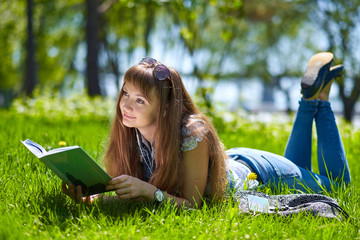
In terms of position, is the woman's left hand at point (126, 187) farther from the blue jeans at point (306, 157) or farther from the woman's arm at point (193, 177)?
the blue jeans at point (306, 157)

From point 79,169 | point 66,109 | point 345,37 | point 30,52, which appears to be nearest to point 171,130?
point 79,169

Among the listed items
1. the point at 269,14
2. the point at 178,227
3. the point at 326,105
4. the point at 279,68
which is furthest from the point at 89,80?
the point at 279,68

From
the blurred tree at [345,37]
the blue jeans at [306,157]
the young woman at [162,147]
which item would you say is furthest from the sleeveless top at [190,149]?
the blurred tree at [345,37]

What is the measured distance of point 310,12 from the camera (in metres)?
17.2

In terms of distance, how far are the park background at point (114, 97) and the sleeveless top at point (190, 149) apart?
0.29 metres

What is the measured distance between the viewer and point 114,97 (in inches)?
442

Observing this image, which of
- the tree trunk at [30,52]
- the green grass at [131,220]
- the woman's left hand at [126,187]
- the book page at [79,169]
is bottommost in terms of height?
the green grass at [131,220]

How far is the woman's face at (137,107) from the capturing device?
2.34 m

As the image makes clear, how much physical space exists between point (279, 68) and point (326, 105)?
22.6m

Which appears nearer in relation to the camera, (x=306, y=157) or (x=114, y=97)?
(x=306, y=157)

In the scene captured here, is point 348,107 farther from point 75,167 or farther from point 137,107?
point 75,167

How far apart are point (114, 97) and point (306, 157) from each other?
8312 mm

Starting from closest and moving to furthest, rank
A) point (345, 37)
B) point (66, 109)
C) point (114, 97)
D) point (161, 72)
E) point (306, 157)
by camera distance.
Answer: point (161, 72)
point (306, 157)
point (66, 109)
point (114, 97)
point (345, 37)

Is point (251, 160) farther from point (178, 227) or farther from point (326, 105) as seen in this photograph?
point (178, 227)
